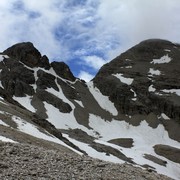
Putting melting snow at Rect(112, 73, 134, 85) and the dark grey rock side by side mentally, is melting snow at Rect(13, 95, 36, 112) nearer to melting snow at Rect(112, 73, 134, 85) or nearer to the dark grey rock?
the dark grey rock

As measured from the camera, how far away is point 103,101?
172375mm

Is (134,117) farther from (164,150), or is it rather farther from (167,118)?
(164,150)

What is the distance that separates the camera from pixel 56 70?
17900cm

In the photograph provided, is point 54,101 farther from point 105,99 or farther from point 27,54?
point 27,54

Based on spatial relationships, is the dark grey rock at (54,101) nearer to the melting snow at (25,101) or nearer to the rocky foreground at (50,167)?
the melting snow at (25,101)

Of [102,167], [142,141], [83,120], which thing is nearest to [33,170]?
[102,167]

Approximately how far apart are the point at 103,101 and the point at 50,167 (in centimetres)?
15577

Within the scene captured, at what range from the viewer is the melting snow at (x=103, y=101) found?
16625cm

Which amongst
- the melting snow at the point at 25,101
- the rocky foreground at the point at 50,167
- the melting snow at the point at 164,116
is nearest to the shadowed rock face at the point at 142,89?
the melting snow at the point at 164,116

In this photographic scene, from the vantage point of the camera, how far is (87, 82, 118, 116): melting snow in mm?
166250

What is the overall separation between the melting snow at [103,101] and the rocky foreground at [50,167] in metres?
145

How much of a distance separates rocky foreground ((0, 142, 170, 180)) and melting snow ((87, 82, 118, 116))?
145 m

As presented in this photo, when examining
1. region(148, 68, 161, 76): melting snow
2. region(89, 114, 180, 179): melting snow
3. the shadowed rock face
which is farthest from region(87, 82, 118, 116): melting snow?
region(148, 68, 161, 76): melting snow

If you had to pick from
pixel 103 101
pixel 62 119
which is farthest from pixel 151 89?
pixel 62 119
